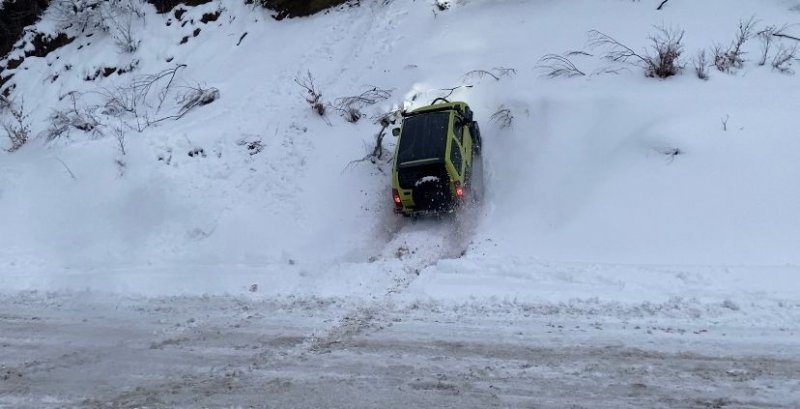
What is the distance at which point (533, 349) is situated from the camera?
21.0ft

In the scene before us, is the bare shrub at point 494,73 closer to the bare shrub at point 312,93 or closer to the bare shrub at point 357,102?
the bare shrub at point 357,102

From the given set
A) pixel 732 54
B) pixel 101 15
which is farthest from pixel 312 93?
pixel 732 54

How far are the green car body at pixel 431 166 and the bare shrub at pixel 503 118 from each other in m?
1.56

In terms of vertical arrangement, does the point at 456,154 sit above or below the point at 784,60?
below

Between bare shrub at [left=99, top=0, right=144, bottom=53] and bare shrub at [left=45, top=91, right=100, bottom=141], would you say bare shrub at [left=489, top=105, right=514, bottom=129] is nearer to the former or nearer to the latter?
bare shrub at [left=45, top=91, right=100, bottom=141]

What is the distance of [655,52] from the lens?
12.4m

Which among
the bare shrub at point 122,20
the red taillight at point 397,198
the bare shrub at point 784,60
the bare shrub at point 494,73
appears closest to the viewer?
the red taillight at point 397,198

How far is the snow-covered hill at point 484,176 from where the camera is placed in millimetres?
8219

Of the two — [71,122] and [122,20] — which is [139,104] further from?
[122,20]

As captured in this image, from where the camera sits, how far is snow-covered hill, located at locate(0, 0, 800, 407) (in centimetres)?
822

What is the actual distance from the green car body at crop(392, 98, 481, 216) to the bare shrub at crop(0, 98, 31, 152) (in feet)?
34.0

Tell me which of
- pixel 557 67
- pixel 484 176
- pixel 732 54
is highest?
pixel 732 54

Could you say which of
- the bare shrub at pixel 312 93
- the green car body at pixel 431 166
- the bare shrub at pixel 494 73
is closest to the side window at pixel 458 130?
the green car body at pixel 431 166

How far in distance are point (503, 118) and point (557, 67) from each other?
6.37 feet
